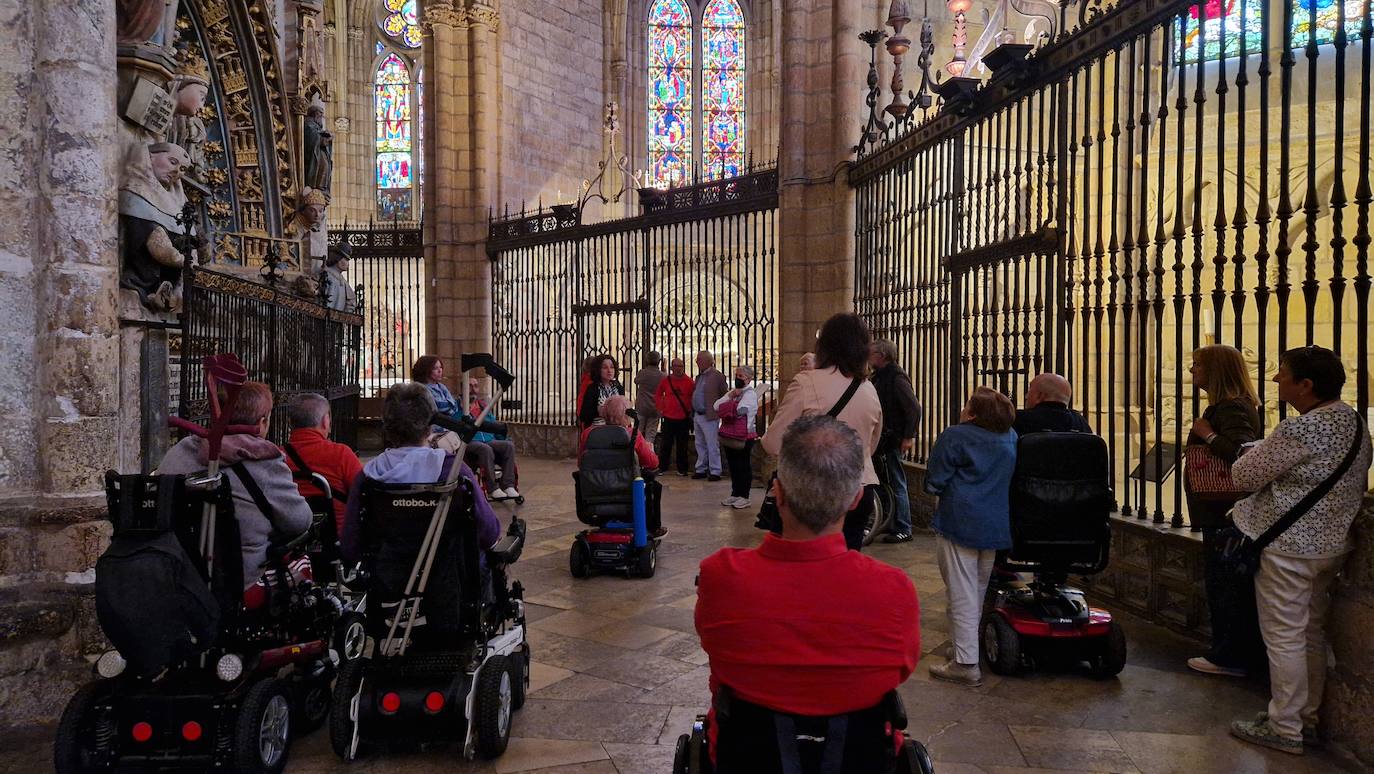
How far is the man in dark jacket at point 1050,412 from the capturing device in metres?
4.68

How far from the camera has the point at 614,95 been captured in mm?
21641

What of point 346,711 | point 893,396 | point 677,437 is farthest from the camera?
point 677,437

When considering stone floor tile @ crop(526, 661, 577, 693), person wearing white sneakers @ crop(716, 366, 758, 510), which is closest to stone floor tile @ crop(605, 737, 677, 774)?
stone floor tile @ crop(526, 661, 577, 693)

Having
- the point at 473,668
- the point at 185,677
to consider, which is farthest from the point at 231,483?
the point at 473,668

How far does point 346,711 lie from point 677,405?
7.91 meters

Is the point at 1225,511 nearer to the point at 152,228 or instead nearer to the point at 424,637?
the point at 424,637

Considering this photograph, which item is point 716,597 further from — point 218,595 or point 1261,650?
point 1261,650

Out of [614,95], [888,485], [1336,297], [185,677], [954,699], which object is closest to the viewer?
[185,677]

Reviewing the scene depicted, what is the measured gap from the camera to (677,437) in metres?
11.3

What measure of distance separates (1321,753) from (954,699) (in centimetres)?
127

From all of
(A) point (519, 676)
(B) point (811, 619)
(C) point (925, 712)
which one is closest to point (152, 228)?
(A) point (519, 676)

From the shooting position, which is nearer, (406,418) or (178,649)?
(178,649)

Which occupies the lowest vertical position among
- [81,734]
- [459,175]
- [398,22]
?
[81,734]

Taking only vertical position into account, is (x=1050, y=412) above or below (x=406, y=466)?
above
